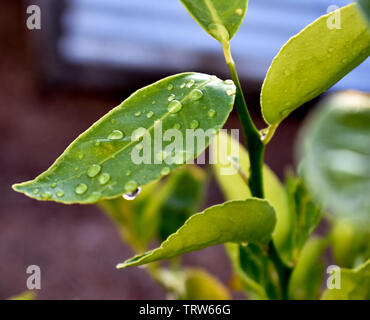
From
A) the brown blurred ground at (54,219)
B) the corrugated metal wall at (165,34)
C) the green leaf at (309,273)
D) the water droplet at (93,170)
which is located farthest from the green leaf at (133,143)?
the corrugated metal wall at (165,34)

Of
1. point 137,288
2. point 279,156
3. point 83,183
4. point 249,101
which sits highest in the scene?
point 83,183

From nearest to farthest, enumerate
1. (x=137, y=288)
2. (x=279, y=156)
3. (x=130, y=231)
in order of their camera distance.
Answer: (x=130, y=231), (x=137, y=288), (x=279, y=156)

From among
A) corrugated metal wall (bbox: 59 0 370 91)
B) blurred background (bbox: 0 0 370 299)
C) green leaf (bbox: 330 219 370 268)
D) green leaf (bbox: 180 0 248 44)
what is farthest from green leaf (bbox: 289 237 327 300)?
corrugated metal wall (bbox: 59 0 370 91)

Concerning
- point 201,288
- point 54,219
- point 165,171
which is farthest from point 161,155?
point 54,219

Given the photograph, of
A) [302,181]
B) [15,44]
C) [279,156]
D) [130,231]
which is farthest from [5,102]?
[302,181]

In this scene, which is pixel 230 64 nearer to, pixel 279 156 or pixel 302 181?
pixel 302 181

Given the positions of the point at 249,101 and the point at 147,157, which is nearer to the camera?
the point at 147,157

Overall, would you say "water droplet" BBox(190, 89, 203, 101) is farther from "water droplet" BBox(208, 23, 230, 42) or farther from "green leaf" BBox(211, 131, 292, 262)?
"green leaf" BBox(211, 131, 292, 262)

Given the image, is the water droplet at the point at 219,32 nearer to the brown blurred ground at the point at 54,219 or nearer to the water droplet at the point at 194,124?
the water droplet at the point at 194,124

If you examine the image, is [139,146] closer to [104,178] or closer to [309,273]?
[104,178]

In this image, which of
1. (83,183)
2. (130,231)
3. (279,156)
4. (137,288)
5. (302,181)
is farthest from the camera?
(279,156)
